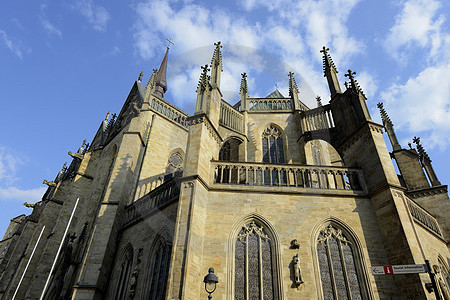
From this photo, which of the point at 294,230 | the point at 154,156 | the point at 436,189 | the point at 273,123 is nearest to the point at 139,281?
the point at 294,230

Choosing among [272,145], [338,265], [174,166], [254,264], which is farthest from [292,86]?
[254,264]

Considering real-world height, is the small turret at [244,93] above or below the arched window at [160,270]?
above

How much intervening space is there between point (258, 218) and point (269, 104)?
1140 centimetres

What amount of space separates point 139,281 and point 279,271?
15.7 feet

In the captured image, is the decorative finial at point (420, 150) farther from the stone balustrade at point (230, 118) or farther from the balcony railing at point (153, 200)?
the balcony railing at point (153, 200)

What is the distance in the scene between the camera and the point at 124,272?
453 inches

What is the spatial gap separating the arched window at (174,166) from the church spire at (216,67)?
572 centimetres

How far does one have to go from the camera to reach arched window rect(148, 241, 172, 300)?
959cm

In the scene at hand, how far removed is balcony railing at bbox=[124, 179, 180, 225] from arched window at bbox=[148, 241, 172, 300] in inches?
66.4

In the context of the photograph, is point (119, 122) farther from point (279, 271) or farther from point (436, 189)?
point (436, 189)

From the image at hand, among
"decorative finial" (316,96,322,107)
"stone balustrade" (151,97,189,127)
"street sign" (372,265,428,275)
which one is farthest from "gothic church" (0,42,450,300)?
"decorative finial" (316,96,322,107)

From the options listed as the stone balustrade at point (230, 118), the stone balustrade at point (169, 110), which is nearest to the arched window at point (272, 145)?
the stone balustrade at point (230, 118)

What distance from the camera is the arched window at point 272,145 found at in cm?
1714

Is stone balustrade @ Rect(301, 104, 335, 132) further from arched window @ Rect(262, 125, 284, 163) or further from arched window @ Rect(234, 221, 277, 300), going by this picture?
arched window @ Rect(234, 221, 277, 300)
